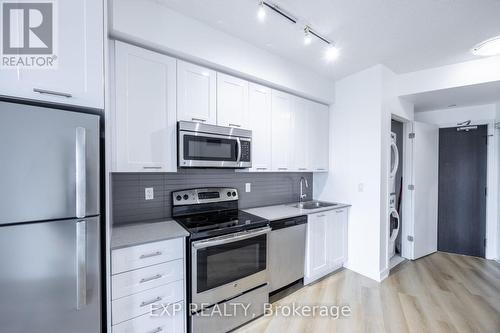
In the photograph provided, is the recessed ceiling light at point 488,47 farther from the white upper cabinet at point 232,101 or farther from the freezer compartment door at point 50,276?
the freezer compartment door at point 50,276

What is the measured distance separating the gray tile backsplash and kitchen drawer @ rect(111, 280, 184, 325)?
72 cm

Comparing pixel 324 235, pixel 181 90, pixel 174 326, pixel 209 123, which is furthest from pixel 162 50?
pixel 324 235

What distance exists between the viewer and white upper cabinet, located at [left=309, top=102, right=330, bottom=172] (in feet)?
10.5

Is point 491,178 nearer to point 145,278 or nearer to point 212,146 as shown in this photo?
point 212,146

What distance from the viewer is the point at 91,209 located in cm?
125

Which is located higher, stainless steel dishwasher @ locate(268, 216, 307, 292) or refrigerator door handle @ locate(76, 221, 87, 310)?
refrigerator door handle @ locate(76, 221, 87, 310)

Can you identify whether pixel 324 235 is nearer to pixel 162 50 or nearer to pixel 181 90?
pixel 181 90

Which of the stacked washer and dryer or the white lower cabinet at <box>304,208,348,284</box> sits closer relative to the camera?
the white lower cabinet at <box>304,208,348,284</box>

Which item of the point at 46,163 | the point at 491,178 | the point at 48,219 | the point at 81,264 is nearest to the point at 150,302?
the point at 81,264

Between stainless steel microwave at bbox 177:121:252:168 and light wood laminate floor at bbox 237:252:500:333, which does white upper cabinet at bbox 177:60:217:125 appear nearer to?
stainless steel microwave at bbox 177:121:252:168

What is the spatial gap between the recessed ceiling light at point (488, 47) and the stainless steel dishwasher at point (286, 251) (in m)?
2.52

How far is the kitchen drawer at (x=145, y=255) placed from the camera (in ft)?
4.82

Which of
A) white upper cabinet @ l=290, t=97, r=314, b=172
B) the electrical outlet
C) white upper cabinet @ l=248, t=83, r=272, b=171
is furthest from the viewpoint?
white upper cabinet @ l=290, t=97, r=314, b=172

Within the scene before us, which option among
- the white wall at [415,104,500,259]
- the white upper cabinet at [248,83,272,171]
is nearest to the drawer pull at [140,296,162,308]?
the white upper cabinet at [248,83,272,171]
